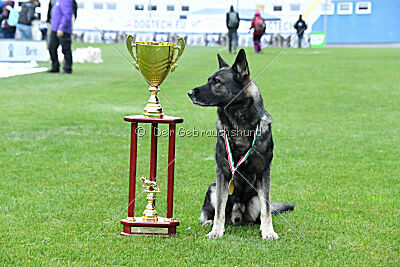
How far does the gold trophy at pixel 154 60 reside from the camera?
4.56 metres

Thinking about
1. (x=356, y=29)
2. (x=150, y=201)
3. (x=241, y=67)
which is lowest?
(x=150, y=201)

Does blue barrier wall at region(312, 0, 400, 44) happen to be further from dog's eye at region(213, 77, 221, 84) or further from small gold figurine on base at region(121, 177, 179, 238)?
small gold figurine on base at region(121, 177, 179, 238)

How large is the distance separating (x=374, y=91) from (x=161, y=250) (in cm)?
1456

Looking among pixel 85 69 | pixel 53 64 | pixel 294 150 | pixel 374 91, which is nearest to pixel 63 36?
pixel 53 64

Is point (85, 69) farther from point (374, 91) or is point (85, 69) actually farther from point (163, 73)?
point (163, 73)

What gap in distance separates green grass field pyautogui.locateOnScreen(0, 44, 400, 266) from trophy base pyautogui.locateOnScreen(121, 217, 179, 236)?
105mm

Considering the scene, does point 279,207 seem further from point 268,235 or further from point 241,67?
point 241,67

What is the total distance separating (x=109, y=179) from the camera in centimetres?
711

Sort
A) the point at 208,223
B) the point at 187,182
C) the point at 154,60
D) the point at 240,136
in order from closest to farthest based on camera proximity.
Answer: the point at 154,60 < the point at 240,136 < the point at 208,223 < the point at 187,182

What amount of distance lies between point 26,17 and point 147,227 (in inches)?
860

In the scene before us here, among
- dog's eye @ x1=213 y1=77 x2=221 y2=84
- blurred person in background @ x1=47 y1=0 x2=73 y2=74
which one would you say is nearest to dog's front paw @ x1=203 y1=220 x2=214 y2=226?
dog's eye @ x1=213 y1=77 x2=221 y2=84

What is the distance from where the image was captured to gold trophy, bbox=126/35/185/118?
4.56 meters

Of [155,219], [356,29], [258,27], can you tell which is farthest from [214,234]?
[356,29]

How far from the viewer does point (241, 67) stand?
182 inches
